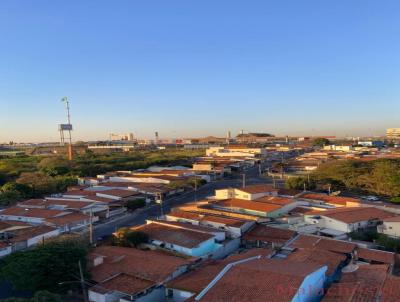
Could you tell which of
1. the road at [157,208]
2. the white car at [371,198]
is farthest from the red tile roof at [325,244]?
the white car at [371,198]

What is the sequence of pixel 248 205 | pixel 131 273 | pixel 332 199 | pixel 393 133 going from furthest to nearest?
pixel 393 133, pixel 332 199, pixel 248 205, pixel 131 273

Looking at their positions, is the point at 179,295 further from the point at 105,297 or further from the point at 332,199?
the point at 332,199

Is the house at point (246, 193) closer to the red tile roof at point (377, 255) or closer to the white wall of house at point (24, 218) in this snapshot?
the red tile roof at point (377, 255)

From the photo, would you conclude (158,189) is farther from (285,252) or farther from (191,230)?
(285,252)

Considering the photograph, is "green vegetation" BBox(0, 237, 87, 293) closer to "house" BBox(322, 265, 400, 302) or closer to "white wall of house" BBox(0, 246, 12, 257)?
"white wall of house" BBox(0, 246, 12, 257)

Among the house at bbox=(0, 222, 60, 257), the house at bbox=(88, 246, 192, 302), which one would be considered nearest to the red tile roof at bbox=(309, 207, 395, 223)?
the house at bbox=(88, 246, 192, 302)

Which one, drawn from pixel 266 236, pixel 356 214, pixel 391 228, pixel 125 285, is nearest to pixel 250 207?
pixel 266 236
